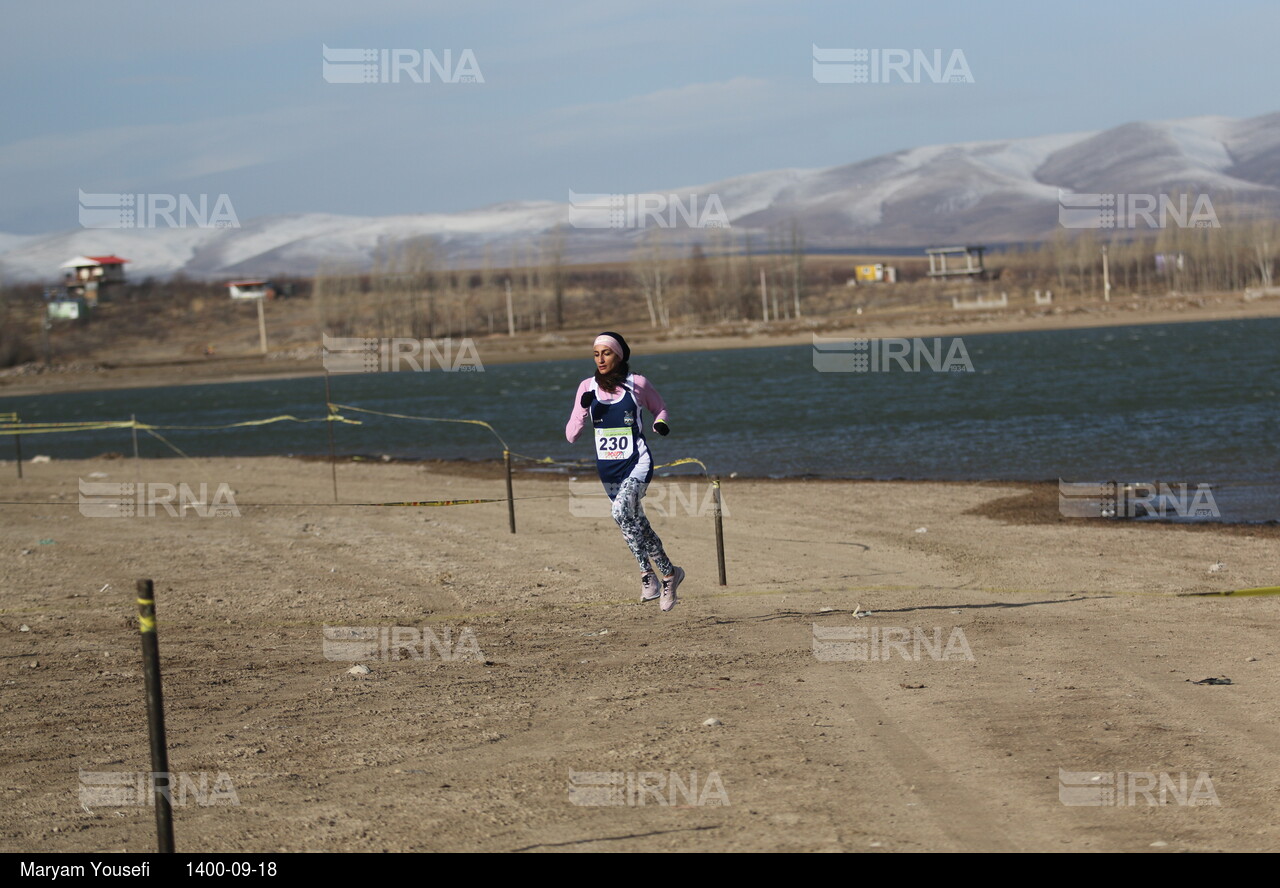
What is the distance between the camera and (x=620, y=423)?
1105cm

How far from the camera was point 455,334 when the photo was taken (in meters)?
134

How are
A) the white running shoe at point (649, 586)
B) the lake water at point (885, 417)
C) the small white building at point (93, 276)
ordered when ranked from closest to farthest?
the white running shoe at point (649, 586)
the lake water at point (885, 417)
the small white building at point (93, 276)

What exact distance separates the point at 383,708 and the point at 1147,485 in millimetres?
19005

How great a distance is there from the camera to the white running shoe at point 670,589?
39.0 feet

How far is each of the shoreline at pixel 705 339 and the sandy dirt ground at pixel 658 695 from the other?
93.8 meters

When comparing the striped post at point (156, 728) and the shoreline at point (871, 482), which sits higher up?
the striped post at point (156, 728)

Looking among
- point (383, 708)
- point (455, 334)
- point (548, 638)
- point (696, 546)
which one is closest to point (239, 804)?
point (383, 708)

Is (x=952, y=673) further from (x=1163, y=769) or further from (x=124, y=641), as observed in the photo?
(x=124, y=641)
